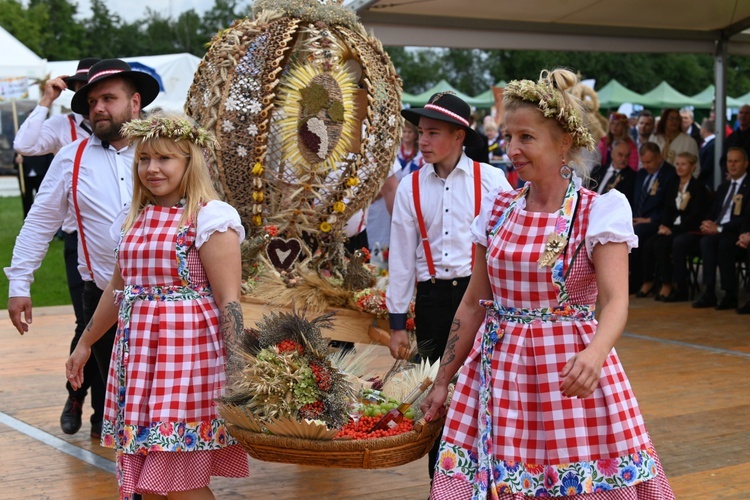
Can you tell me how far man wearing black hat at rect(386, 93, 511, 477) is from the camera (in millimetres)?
4375

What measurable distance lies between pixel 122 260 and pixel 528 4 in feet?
24.1

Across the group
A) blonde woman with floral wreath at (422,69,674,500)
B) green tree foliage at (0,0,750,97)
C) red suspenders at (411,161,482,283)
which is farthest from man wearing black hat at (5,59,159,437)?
green tree foliage at (0,0,750,97)

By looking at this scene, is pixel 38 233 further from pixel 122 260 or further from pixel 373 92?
pixel 373 92

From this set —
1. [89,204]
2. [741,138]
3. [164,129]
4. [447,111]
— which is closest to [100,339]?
[89,204]

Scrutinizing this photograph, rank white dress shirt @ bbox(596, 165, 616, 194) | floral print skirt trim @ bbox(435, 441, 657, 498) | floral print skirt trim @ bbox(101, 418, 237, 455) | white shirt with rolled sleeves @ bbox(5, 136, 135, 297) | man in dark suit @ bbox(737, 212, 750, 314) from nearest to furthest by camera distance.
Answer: floral print skirt trim @ bbox(435, 441, 657, 498) → floral print skirt trim @ bbox(101, 418, 237, 455) → white shirt with rolled sleeves @ bbox(5, 136, 135, 297) → man in dark suit @ bbox(737, 212, 750, 314) → white dress shirt @ bbox(596, 165, 616, 194)

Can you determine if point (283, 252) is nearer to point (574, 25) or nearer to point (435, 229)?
point (435, 229)

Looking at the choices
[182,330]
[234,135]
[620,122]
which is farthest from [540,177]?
[620,122]

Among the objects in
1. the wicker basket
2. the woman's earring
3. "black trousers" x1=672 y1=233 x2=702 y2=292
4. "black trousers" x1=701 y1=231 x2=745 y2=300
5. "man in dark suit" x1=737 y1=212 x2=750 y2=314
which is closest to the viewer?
the woman's earring

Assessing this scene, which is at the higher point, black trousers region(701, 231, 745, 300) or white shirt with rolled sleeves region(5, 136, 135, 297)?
white shirt with rolled sleeves region(5, 136, 135, 297)

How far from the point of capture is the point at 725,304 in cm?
1012

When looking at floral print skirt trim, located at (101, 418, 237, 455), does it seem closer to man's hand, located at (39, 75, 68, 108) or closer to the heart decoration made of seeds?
the heart decoration made of seeds

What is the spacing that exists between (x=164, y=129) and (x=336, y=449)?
128 centimetres

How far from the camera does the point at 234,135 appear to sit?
16.5 feet

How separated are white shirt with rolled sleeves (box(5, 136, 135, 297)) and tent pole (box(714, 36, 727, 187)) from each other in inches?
363
